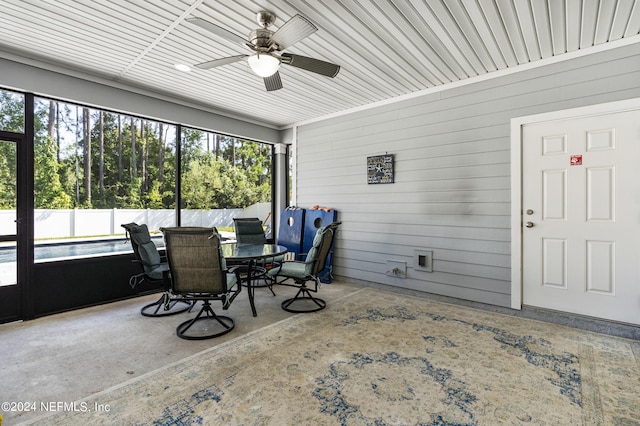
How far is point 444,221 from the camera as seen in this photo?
4.16 metres

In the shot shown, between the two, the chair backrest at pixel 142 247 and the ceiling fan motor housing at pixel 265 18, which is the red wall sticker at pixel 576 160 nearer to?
the ceiling fan motor housing at pixel 265 18

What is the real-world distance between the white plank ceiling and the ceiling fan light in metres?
0.39

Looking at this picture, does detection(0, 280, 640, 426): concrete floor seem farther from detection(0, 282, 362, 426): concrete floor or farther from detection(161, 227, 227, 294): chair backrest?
detection(161, 227, 227, 294): chair backrest

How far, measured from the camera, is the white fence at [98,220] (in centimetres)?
362

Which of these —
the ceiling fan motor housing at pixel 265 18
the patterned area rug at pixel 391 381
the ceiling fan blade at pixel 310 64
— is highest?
the ceiling fan motor housing at pixel 265 18

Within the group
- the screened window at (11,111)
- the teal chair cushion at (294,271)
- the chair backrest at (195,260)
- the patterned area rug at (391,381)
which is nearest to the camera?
the patterned area rug at (391,381)

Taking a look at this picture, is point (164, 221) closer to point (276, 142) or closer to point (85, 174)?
point (85, 174)

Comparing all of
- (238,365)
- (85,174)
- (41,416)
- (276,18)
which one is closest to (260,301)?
(238,365)

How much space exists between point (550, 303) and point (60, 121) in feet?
20.0

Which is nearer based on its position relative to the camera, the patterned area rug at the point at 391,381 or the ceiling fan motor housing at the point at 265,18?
the patterned area rug at the point at 391,381

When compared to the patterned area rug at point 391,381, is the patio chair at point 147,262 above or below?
above

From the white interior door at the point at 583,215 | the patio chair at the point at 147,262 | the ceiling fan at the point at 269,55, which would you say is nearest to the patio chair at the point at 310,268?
the patio chair at the point at 147,262

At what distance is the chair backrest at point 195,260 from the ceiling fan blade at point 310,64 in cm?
163

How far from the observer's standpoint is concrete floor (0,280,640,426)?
220 cm
